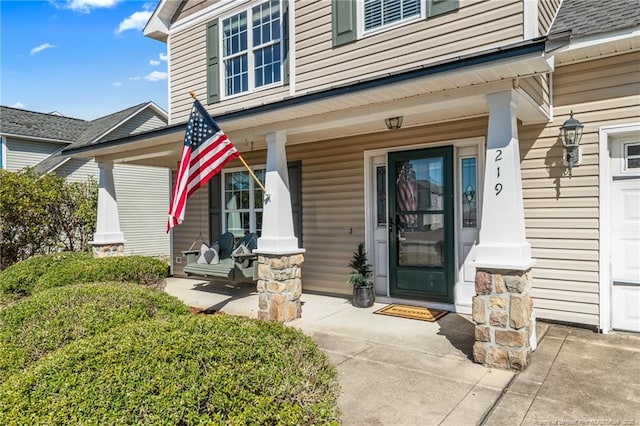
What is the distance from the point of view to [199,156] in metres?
4.90

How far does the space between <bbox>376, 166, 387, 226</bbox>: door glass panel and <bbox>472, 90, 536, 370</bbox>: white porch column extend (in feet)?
8.01

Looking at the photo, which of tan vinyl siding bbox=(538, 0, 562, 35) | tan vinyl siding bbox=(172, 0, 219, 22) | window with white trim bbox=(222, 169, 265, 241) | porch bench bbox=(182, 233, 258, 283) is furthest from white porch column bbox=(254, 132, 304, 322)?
tan vinyl siding bbox=(172, 0, 219, 22)

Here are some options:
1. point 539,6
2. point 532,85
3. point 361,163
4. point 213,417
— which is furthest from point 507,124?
point 213,417

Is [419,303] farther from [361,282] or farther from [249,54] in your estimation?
[249,54]

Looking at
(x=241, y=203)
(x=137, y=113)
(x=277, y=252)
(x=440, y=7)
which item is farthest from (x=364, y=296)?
(x=137, y=113)

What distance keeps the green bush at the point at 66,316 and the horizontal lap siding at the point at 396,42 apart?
366 centimetres

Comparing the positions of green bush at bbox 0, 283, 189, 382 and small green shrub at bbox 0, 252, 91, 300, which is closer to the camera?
green bush at bbox 0, 283, 189, 382

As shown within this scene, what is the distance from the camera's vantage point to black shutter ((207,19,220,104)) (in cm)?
718

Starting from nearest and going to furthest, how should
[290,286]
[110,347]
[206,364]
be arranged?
[206,364] → [110,347] → [290,286]

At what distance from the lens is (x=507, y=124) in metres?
3.57

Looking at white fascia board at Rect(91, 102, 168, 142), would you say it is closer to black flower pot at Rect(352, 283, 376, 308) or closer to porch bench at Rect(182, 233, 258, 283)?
porch bench at Rect(182, 233, 258, 283)

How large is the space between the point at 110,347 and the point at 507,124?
3482 millimetres

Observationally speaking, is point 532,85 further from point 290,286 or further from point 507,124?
point 290,286

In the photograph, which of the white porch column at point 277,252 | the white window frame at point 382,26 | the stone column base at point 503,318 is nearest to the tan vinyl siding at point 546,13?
the white window frame at point 382,26
